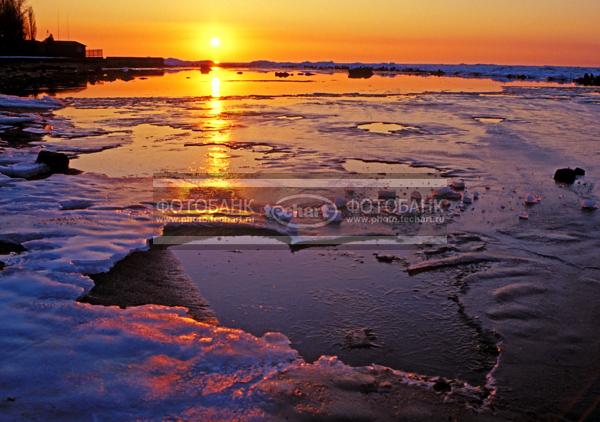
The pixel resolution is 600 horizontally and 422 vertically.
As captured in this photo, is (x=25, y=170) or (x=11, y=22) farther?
(x=11, y=22)

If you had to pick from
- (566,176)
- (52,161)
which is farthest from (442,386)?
(52,161)

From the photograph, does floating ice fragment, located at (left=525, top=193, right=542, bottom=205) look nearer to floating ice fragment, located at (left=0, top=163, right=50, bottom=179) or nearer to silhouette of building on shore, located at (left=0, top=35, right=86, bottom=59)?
floating ice fragment, located at (left=0, top=163, right=50, bottom=179)

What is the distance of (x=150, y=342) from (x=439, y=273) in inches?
136

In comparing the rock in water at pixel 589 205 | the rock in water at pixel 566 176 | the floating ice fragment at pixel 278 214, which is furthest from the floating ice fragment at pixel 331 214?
the rock in water at pixel 566 176

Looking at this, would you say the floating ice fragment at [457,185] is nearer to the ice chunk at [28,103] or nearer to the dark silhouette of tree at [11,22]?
the ice chunk at [28,103]

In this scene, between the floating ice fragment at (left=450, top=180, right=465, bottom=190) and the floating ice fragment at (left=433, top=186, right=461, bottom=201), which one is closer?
the floating ice fragment at (left=433, top=186, right=461, bottom=201)

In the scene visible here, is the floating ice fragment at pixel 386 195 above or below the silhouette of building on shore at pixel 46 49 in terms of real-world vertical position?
below

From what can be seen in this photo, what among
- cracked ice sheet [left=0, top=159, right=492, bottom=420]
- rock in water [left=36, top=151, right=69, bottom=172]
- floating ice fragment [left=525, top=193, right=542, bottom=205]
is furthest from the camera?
rock in water [left=36, top=151, right=69, bottom=172]

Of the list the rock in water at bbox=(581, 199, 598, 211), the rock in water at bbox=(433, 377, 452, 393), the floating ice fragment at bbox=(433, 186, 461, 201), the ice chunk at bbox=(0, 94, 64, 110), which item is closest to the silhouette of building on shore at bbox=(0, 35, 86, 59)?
the ice chunk at bbox=(0, 94, 64, 110)

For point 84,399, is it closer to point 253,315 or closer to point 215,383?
point 215,383

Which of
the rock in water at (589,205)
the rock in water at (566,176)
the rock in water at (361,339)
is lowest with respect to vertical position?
the rock in water at (361,339)

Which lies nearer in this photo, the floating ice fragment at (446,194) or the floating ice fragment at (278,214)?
the floating ice fragment at (278,214)

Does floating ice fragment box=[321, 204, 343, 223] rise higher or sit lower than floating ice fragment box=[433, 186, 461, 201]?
lower

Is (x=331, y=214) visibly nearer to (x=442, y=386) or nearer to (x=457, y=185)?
(x=457, y=185)
